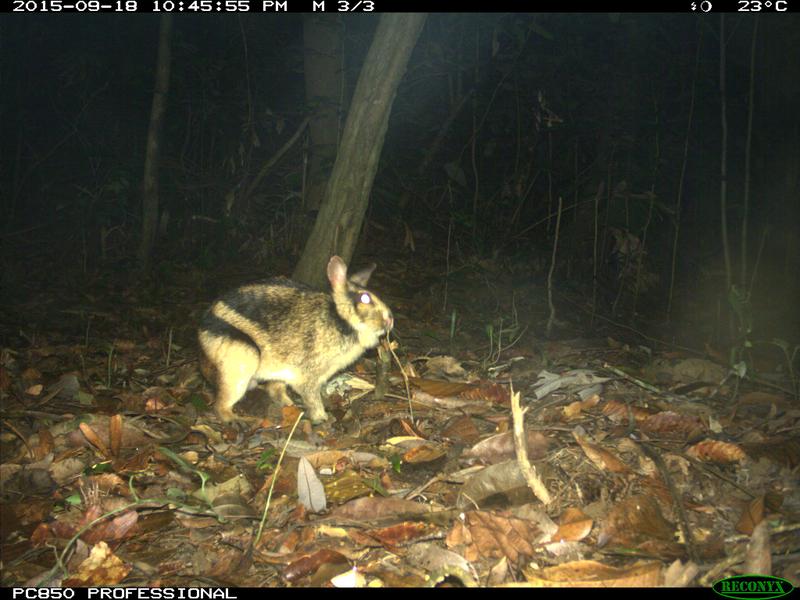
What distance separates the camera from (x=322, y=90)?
8992mm

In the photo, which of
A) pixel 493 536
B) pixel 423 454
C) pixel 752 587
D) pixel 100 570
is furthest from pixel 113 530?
pixel 752 587

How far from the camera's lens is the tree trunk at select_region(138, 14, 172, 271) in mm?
8359

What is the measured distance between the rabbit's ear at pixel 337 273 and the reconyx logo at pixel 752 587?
10.7 feet

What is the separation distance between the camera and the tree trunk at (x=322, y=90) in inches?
345

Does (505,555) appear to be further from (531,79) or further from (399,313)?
(531,79)

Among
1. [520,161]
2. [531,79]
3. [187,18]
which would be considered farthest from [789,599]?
[187,18]

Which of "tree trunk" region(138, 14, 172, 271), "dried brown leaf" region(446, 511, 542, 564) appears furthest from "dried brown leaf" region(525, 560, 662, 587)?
"tree trunk" region(138, 14, 172, 271)

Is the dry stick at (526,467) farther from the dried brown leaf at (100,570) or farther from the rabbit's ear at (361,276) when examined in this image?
the rabbit's ear at (361,276)

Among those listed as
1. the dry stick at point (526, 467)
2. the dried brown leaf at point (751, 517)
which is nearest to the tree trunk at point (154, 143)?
the dry stick at point (526, 467)

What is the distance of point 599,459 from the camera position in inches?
141

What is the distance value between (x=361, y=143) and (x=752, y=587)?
4.21 meters

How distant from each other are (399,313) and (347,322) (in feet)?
7.92

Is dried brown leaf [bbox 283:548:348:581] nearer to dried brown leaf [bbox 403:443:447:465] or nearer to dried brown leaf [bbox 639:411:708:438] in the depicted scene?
dried brown leaf [bbox 403:443:447:465]

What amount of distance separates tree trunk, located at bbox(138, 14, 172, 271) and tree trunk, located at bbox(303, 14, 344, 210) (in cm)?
181
